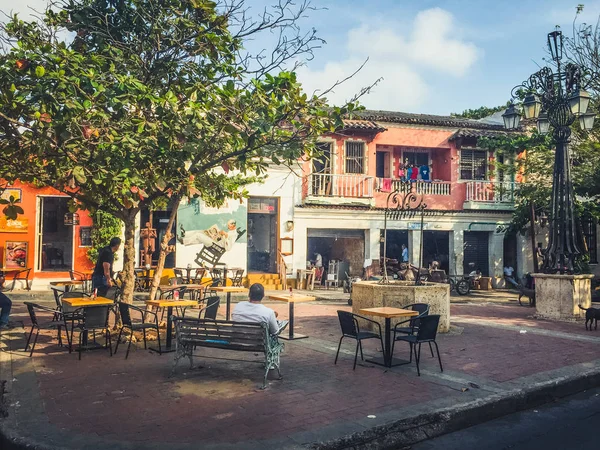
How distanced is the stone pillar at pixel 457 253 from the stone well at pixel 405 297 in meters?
13.0

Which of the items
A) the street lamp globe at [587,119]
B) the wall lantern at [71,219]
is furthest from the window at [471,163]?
the wall lantern at [71,219]

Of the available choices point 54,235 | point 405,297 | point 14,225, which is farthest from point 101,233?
point 405,297

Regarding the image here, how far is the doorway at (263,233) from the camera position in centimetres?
2067

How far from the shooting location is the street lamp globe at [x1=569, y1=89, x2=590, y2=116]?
11.4 meters

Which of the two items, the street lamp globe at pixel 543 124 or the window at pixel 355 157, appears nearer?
the street lamp globe at pixel 543 124

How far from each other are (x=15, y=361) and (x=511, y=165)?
19.5m

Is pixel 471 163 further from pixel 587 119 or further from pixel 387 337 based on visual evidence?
pixel 387 337

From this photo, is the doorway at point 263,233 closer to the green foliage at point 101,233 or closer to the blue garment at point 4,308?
the green foliage at point 101,233

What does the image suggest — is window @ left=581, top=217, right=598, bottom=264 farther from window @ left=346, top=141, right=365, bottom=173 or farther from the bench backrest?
the bench backrest

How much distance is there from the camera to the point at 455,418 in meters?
5.21

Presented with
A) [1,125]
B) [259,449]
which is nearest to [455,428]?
[259,449]

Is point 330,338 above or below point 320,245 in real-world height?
below

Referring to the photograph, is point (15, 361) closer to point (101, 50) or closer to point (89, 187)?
point (89, 187)

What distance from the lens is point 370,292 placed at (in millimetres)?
9883
